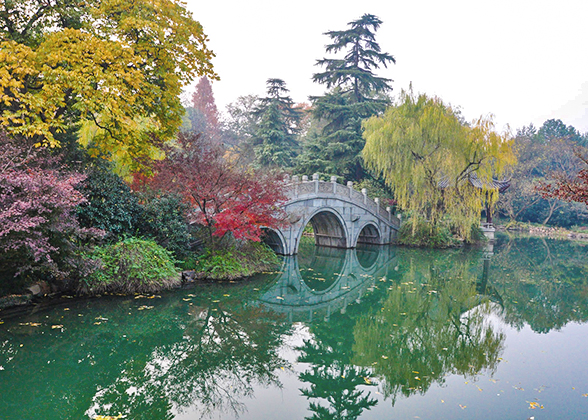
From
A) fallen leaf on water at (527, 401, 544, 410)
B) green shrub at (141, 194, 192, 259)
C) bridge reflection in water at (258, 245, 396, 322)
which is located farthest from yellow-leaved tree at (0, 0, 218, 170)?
fallen leaf on water at (527, 401, 544, 410)

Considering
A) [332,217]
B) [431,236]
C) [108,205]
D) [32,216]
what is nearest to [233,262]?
[108,205]

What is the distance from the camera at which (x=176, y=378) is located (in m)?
4.45

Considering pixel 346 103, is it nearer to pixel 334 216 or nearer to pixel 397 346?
pixel 334 216

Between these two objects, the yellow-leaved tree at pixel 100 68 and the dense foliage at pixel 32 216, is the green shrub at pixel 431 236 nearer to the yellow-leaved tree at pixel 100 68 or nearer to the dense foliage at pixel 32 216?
the yellow-leaved tree at pixel 100 68

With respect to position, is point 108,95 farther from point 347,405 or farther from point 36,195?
point 347,405

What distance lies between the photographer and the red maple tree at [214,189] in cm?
854

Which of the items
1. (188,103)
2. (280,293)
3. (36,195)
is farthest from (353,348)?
(188,103)

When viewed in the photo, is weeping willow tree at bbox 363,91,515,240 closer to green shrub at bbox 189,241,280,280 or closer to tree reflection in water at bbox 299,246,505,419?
tree reflection in water at bbox 299,246,505,419

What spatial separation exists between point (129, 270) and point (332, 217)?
927 cm

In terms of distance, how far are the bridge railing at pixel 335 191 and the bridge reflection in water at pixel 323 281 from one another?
6.52 feet

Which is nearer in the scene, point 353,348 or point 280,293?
point 353,348

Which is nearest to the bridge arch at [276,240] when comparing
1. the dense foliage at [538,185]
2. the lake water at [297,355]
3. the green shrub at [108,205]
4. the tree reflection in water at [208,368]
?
the lake water at [297,355]

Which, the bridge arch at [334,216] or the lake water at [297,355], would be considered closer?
the lake water at [297,355]

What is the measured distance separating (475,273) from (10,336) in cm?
1145
